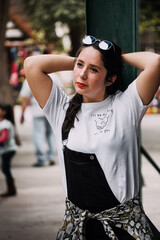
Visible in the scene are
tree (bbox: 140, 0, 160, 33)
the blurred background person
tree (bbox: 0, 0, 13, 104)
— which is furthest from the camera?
tree (bbox: 140, 0, 160, 33)

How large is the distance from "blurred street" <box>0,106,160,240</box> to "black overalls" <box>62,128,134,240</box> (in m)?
0.66

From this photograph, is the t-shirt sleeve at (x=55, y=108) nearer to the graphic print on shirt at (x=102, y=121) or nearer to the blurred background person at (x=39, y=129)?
the graphic print on shirt at (x=102, y=121)

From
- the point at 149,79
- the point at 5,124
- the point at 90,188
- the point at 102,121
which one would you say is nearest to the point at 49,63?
the point at 102,121

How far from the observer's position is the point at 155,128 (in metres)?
11.4

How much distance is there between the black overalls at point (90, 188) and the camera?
230cm

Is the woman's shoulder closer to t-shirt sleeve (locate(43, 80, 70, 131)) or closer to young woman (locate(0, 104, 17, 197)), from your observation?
young woman (locate(0, 104, 17, 197))

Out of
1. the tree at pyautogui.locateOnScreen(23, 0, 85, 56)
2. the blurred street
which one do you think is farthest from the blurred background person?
the tree at pyautogui.locateOnScreen(23, 0, 85, 56)

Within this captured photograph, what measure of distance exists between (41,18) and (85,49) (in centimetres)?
1729

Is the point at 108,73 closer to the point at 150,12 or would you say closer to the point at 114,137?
the point at 114,137

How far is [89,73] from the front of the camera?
7.65ft

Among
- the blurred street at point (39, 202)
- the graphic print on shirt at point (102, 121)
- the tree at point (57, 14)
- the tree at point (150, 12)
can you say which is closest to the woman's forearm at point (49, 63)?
the graphic print on shirt at point (102, 121)

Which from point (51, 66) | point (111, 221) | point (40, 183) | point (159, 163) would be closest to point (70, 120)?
point (51, 66)

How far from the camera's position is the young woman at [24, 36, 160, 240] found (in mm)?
2283

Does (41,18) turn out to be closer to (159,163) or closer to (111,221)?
(159,163)
